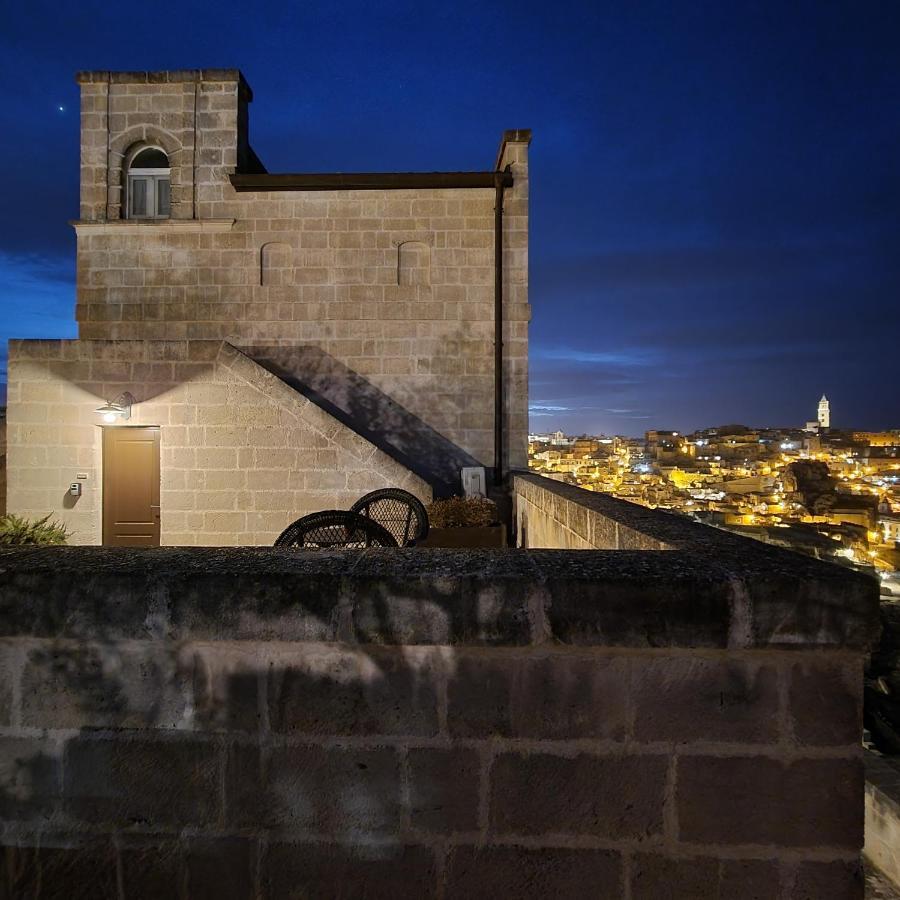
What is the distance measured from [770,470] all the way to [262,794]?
2708 inches

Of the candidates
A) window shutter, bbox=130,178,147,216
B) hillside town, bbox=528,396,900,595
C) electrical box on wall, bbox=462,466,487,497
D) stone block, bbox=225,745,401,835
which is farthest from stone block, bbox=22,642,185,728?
hillside town, bbox=528,396,900,595

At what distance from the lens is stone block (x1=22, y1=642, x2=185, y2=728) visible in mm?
1670

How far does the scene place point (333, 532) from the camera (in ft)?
14.1

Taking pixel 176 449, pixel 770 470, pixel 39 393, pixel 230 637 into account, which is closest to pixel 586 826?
pixel 230 637

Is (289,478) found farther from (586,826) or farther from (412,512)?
(586,826)

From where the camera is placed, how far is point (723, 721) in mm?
1594

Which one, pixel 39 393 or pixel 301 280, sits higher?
pixel 301 280

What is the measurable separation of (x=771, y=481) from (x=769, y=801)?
61.7 m

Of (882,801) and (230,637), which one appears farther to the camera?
(882,801)

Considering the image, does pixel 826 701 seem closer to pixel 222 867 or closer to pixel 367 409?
pixel 222 867

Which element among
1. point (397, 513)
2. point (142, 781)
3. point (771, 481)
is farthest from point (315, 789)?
point (771, 481)

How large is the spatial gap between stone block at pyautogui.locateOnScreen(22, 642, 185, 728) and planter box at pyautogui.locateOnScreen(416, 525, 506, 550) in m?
4.69

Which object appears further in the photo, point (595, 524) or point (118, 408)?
point (118, 408)

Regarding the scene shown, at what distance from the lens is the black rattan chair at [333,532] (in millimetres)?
3795
